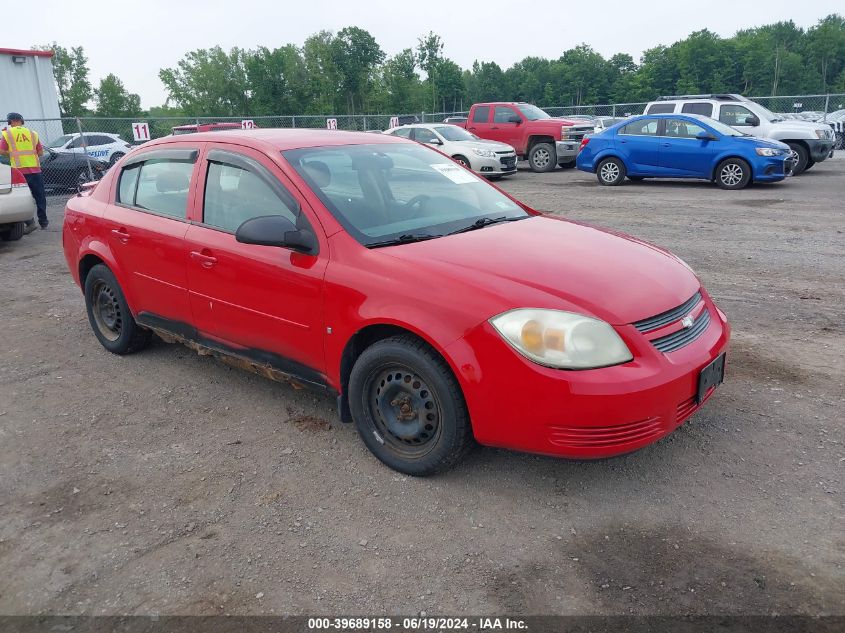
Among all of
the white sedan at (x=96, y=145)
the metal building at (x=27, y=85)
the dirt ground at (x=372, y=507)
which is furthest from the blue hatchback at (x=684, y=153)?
the metal building at (x=27, y=85)

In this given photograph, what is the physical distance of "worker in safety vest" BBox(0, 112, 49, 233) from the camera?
1056 cm

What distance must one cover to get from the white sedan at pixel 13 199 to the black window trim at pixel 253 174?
714cm

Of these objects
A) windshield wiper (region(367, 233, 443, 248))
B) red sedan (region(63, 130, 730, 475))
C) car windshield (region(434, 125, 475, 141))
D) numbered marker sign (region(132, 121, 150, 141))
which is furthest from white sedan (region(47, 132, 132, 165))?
windshield wiper (region(367, 233, 443, 248))

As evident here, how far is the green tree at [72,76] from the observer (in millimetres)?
75312

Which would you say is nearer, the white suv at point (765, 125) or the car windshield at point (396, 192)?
the car windshield at point (396, 192)

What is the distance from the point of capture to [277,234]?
3.44 meters

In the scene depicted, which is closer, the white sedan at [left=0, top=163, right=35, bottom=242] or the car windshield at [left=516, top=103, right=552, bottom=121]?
the white sedan at [left=0, top=163, right=35, bottom=242]

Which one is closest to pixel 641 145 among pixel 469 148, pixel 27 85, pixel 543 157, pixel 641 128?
pixel 641 128

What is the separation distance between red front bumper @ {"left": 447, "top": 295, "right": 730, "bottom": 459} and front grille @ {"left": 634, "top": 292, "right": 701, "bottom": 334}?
0.21 feet

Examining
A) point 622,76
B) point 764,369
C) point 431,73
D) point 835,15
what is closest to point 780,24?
point 835,15

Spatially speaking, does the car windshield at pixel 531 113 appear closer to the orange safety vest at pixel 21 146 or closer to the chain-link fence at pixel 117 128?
the chain-link fence at pixel 117 128

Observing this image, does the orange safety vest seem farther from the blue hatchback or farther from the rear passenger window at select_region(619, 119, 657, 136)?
the rear passenger window at select_region(619, 119, 657, 136)

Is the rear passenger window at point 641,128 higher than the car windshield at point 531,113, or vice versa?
the car windshield at point 531,113

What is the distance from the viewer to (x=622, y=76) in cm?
10925
